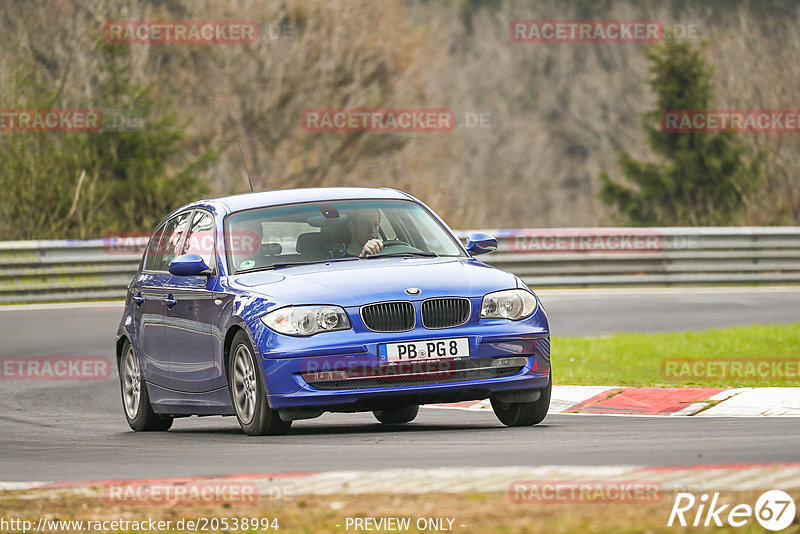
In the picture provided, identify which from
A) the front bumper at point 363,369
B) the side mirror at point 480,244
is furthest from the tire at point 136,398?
the side mirror at point 480,244

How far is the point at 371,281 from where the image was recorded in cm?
910

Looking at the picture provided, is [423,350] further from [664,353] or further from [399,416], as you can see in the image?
[664,353]

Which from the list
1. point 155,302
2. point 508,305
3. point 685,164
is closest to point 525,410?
point 508,305

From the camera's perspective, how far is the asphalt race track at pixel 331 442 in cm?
727

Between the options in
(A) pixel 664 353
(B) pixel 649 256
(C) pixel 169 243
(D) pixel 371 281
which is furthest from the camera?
(B) pixel 649 256

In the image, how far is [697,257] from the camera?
25.3 meters

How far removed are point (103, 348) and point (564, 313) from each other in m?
6.83

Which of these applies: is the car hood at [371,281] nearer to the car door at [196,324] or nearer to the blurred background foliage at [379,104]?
the car door at [196,324]

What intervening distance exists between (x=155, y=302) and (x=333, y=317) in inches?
96.4

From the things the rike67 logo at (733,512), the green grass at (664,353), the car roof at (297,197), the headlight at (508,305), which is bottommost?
the green grass at (664,353)

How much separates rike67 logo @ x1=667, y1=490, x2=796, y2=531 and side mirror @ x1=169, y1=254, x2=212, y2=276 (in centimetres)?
497

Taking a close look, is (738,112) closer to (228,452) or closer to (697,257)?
(697,257)

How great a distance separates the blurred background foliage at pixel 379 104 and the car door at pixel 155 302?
14682mm

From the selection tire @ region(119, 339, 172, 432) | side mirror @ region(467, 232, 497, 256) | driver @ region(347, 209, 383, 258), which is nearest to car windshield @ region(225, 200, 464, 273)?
driver @ region(347, 209, 383, 258)
